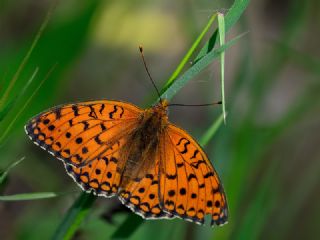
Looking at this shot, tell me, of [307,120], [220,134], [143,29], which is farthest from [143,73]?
[220,134]

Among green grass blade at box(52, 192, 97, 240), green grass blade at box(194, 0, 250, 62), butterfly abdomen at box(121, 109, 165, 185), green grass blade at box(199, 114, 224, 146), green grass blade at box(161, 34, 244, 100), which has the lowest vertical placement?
green grass blade at box(52, 192, 97, 240)

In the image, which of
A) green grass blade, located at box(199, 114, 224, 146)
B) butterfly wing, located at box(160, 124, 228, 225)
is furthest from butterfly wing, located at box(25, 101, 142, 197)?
green grass blade, located at box(199, 114, 224, 146)

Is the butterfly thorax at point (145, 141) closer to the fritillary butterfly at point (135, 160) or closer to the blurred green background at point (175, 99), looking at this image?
the fritillary butterfly at point (135, 160)

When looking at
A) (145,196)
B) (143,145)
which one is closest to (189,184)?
(145,196)

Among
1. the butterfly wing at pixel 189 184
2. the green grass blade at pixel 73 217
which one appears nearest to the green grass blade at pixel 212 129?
the butterfly wing at pixel 189 184

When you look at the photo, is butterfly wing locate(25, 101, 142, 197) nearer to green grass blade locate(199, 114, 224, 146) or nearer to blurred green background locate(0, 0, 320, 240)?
blurred green background locate(0, 0, 320, 240)

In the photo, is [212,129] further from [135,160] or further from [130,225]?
[130,225]
